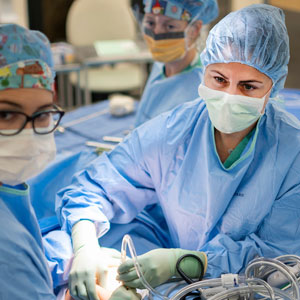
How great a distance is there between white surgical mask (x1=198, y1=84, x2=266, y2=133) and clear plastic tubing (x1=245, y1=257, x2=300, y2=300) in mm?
415

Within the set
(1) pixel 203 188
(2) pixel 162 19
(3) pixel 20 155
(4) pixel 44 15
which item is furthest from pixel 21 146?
(4) pixel 44 15

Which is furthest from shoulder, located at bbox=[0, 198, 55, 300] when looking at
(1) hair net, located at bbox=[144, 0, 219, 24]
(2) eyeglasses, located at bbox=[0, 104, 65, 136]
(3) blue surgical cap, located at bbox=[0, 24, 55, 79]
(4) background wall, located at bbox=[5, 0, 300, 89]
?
(4) background wall, located at bbox=[5, 0, 300, 89]

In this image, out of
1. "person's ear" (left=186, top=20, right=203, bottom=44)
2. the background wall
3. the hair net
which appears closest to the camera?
the hair net

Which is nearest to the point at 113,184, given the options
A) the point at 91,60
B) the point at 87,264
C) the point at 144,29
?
the point at 87,264

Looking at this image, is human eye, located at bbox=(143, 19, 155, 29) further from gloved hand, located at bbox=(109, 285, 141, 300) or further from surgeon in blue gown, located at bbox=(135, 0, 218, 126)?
gloved hand, located at bbox=(109, 285, 141, 300)

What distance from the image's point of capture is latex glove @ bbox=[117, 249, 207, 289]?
4.51 feet

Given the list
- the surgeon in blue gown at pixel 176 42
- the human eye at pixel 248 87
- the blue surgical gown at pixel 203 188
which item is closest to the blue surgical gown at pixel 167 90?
the surgeon in blue gown at pixel 176 42

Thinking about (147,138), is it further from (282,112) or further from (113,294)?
(113,294)

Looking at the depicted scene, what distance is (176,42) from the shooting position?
231 centimetres

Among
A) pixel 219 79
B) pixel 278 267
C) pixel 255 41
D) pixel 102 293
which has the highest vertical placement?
pixel 255 41

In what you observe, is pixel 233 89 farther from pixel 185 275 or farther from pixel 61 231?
pixel 61 231

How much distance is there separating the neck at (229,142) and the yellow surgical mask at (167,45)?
2.71 ft

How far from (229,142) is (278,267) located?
450 millimetres

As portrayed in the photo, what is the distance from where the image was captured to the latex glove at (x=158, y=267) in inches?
54.1
